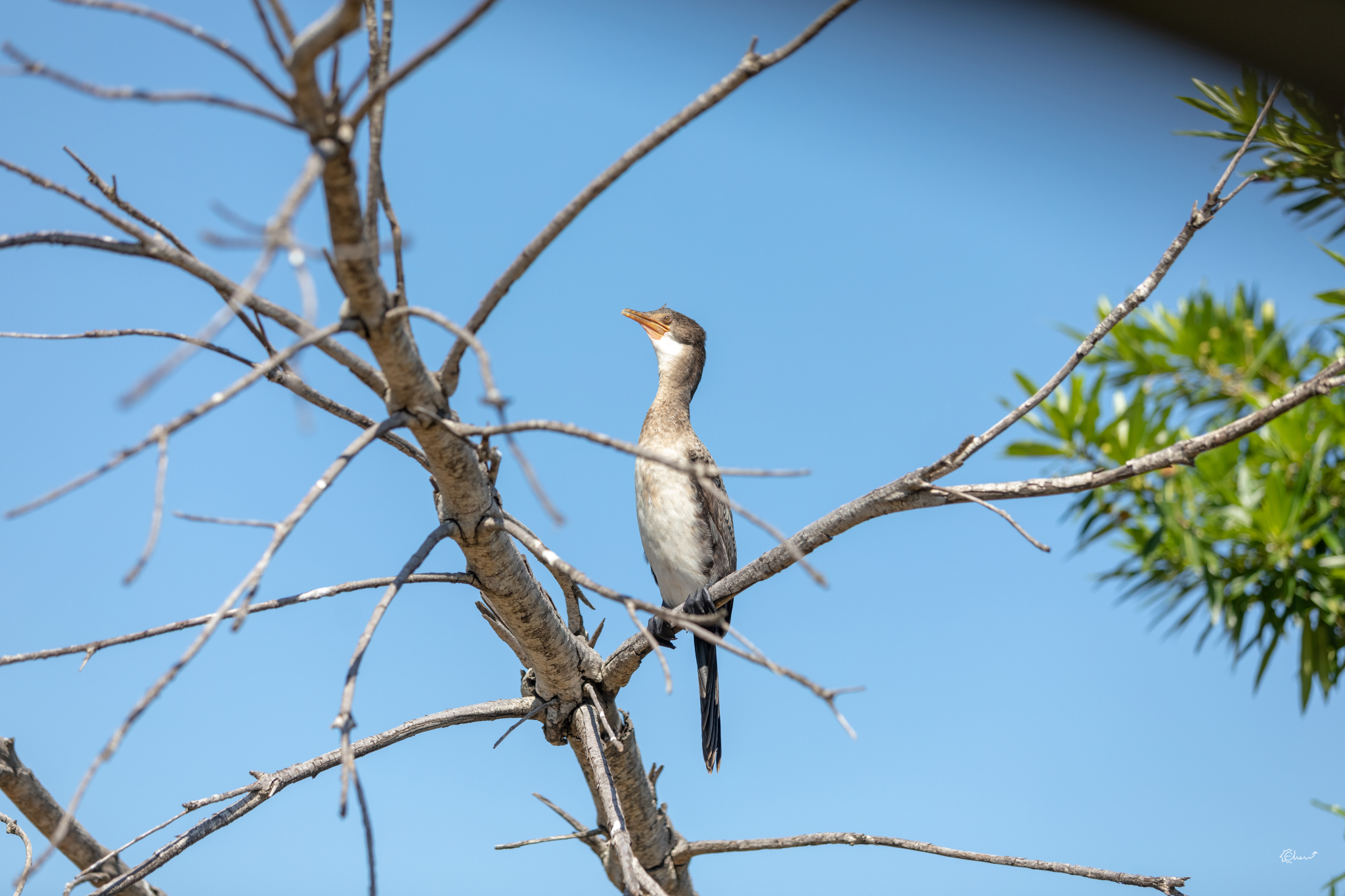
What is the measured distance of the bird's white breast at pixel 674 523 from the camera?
12.2 feet

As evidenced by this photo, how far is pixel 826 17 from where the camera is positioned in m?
1.04

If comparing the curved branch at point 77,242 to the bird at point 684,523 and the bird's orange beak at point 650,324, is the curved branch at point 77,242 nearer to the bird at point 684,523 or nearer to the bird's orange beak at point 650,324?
the bird at point 684,523

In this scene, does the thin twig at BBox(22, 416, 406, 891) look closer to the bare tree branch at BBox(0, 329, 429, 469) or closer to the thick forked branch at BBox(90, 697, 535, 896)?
the bare tree branch at BBox(0, 329, 429, 469)

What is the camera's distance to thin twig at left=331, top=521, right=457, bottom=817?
1.18 metres

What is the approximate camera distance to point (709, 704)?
3494 millimetres

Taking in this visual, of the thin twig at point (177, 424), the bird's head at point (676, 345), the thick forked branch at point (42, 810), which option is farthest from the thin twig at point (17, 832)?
the bird's head at point (676, 345)

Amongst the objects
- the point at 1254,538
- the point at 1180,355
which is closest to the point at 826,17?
the point at 1254,538

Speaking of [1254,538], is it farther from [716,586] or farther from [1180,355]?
[716,586]

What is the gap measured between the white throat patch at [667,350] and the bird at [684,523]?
0.04 metres

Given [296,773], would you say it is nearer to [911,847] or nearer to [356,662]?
[356,662]

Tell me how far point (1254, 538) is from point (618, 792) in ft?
11.3

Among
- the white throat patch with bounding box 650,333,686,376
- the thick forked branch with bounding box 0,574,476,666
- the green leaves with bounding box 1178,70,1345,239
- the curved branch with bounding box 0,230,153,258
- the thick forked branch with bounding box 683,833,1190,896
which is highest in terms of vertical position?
the white throat patch with bounding box 650,333,686,376

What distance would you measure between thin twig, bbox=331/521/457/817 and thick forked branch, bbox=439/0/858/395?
1.48 ft

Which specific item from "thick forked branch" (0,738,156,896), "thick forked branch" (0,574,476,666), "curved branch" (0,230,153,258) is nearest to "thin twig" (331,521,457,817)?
"thick forked branch" (0,574,476,666)
